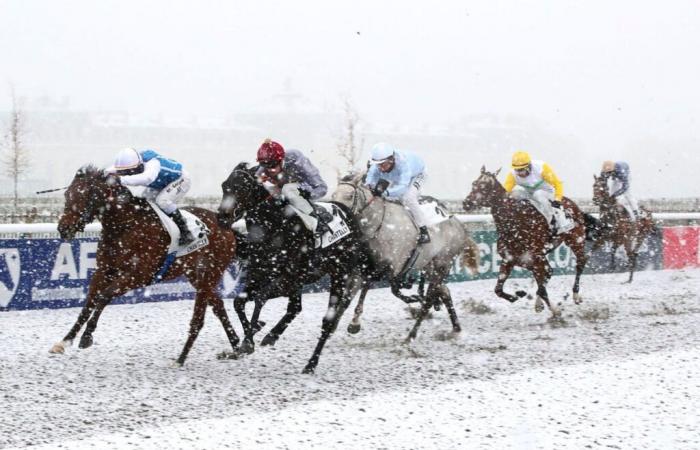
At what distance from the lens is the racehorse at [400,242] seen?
749 cm

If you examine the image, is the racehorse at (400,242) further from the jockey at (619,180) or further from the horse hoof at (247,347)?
the jockey at (619,180)

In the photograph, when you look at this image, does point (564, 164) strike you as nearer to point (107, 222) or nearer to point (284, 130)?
point (284, 130)

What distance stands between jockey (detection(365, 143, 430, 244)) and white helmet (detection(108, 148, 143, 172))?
7.05 ft

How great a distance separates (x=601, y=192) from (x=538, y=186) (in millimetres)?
4178

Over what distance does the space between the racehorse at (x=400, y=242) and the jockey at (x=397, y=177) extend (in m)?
0.12

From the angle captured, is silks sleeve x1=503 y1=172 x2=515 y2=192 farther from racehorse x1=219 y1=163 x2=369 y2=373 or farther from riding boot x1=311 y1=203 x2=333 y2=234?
riding boot x1=311 y1=203 x2=333 y2=234

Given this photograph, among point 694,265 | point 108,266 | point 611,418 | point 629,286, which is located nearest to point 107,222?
point 108,266

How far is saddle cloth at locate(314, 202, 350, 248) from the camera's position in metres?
6.92

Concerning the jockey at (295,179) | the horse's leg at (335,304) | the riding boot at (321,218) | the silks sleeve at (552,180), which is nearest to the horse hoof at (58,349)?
the horse's leg at (335,304)

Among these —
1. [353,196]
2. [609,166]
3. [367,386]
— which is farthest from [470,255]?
[609,166]

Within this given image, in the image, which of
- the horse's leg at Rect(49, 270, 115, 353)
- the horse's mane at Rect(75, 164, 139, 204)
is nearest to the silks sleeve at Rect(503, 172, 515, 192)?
the horse's mane at Rect(75, 164, 139, 204)

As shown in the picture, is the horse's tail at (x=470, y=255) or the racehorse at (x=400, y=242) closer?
the racehorse at (x=400, y=242)

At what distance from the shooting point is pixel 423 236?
26.9ft

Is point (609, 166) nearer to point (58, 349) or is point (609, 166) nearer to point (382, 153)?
point (382, 153)
